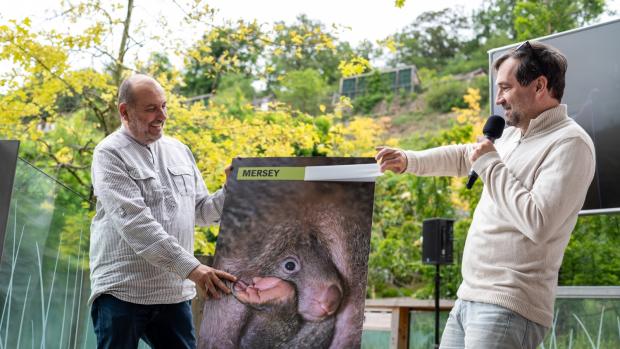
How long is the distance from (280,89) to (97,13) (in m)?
11.2

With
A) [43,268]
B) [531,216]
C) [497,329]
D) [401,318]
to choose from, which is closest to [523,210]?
[531,216]

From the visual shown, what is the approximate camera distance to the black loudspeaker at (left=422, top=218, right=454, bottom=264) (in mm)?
5352

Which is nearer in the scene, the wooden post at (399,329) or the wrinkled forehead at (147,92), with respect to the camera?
the wrinkled forehead at (147,92)

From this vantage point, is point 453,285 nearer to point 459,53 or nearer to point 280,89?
point 280,89

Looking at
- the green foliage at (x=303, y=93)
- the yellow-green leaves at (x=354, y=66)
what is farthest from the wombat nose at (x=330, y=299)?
Result: the green foliage at (x=303, y=93)

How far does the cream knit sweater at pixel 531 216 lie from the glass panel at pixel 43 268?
70.2 inches

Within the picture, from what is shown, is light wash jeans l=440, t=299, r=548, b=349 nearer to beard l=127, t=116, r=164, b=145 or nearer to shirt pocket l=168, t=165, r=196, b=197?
shirt pocket l=168, t=165, r=196, b=197

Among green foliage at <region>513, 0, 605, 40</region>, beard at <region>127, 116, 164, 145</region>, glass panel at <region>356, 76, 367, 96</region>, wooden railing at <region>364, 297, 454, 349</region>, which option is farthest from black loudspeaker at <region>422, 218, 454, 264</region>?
glass panel at <region>356, 76, 367, 96</region>

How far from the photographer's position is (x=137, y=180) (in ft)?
7.48

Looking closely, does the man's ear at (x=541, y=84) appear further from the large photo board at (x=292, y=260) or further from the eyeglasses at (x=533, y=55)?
the large photo board at (x=292, y=260)

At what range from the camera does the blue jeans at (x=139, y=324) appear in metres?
2.14

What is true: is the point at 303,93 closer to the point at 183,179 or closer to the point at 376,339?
the point at 376,339

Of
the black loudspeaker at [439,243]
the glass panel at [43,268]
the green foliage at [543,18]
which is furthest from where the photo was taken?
the green foliage at [543,18]

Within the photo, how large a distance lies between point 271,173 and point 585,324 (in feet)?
5.97
